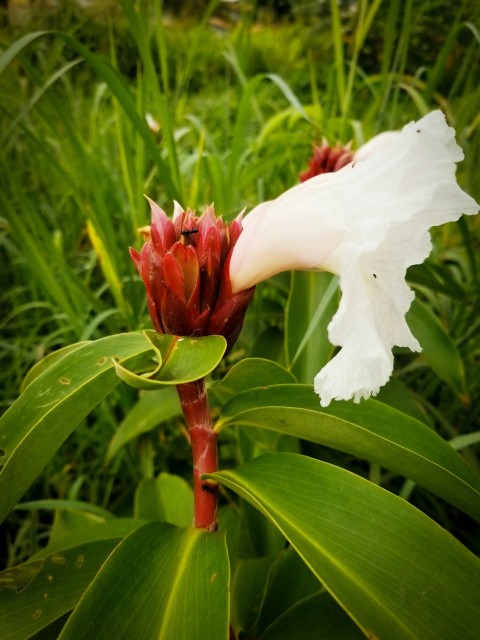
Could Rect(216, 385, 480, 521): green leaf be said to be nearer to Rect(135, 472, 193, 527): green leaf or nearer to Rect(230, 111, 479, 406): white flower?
Rect(230, 111, 479, 406): white flower

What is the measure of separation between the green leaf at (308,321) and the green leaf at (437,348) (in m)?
0.16

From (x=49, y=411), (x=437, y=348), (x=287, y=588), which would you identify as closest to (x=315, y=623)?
(x=287, y=588)

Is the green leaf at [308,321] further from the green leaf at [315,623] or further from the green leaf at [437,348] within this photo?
the green leaf at [315,623]

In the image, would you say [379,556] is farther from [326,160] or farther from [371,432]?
[326,160]

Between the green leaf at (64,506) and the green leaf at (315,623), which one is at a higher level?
the green leaf at (315,623)

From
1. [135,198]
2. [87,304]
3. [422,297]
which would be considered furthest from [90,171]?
[422,297]

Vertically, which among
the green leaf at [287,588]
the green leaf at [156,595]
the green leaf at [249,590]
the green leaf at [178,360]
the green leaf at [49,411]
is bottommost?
the green leaf at [249,590]

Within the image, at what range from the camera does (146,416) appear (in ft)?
2.83

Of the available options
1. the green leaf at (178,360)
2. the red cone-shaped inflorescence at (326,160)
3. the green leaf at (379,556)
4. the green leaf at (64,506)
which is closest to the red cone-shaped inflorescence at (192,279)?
the green leaf at (178,360)

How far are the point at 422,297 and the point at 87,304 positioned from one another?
0.87m

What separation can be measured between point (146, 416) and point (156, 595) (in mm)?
420

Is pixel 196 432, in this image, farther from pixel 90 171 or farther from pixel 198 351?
pixel 90 171

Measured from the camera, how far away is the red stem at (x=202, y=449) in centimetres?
56

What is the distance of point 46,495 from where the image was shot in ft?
3.34
